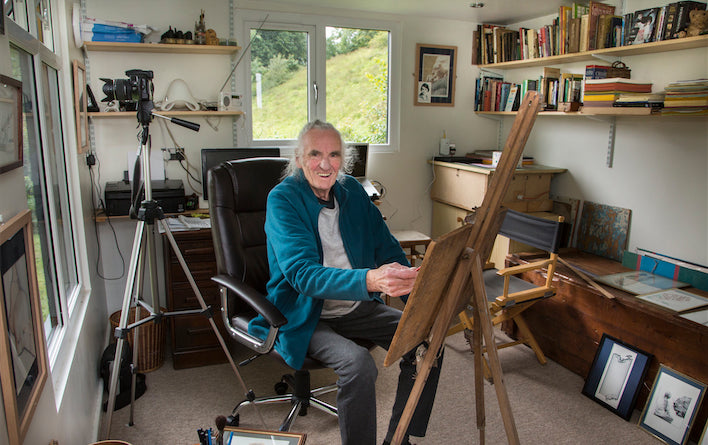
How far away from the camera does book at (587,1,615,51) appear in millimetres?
3035

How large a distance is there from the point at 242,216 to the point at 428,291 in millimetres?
1037

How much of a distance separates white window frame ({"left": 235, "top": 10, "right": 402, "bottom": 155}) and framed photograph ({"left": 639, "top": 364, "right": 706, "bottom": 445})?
7.97 feet

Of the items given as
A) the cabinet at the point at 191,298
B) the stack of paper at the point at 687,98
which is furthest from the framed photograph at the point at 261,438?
the stack of paper at the point at 687,98

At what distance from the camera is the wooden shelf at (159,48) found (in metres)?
2.99

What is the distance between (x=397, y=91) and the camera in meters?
3.96

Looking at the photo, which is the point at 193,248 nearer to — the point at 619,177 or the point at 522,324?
the point at 522,324

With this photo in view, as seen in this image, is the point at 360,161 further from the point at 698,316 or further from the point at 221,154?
the point at 698,316

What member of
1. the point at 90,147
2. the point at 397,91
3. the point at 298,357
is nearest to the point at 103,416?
the point at 298,357

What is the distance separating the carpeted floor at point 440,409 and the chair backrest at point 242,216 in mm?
626

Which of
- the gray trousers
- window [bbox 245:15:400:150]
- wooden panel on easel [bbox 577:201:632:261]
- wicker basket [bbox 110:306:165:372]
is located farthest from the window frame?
wooden panel on easel [bbox 577:201:632:261]

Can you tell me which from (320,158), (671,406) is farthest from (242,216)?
(671,406)

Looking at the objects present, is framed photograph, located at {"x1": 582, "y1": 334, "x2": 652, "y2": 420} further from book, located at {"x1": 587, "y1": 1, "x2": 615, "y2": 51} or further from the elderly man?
book, located at {"x1": 587, "y1": 1, "x2": 615, "y2": 51}

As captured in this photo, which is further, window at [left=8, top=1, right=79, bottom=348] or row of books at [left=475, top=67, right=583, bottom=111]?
row of books at [left=475, top=67, right=583, bottom=111]

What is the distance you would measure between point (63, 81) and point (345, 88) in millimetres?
2002
